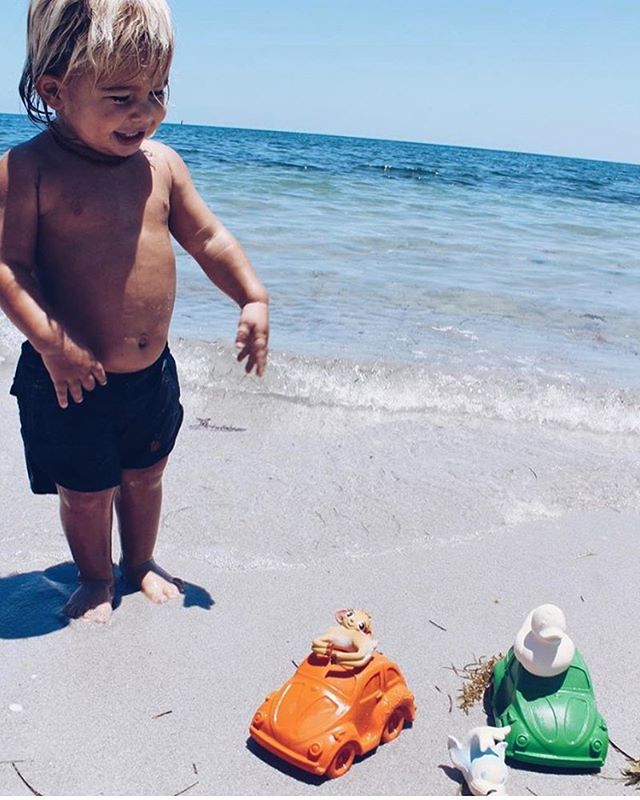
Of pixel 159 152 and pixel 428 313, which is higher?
pixel 159 152

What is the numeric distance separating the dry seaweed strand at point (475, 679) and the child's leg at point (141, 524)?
0.89 meters

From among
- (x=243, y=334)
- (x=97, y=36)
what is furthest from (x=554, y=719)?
(x=97, y=36)

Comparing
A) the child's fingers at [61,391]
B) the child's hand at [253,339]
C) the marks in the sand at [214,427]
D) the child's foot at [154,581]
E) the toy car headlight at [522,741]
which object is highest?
the child's hand at [253,339]

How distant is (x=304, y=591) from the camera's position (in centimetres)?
273

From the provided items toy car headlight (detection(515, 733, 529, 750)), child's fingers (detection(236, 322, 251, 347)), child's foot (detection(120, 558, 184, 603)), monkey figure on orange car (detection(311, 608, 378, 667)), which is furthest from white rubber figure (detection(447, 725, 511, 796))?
child's fingers (detection(236, 322, 251, 347))

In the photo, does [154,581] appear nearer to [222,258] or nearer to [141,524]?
[141,524]

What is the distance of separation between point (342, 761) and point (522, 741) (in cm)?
40

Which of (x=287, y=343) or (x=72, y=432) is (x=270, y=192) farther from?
(x=72, y=432)

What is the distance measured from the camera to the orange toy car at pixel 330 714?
1.94 m

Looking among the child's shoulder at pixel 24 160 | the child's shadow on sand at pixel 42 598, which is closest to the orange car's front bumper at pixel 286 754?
the child's shadow on sand at pixel 42 598

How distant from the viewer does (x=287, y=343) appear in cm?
549

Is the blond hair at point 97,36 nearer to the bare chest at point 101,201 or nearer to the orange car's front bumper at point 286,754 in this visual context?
the bare chest at point 101,201

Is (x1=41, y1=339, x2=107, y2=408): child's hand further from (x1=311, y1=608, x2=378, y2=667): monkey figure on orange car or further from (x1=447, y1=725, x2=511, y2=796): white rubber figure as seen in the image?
(x1=447, y1=725, x2=511, y2=796): white rubber figure

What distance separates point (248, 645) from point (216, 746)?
0.41 metres
